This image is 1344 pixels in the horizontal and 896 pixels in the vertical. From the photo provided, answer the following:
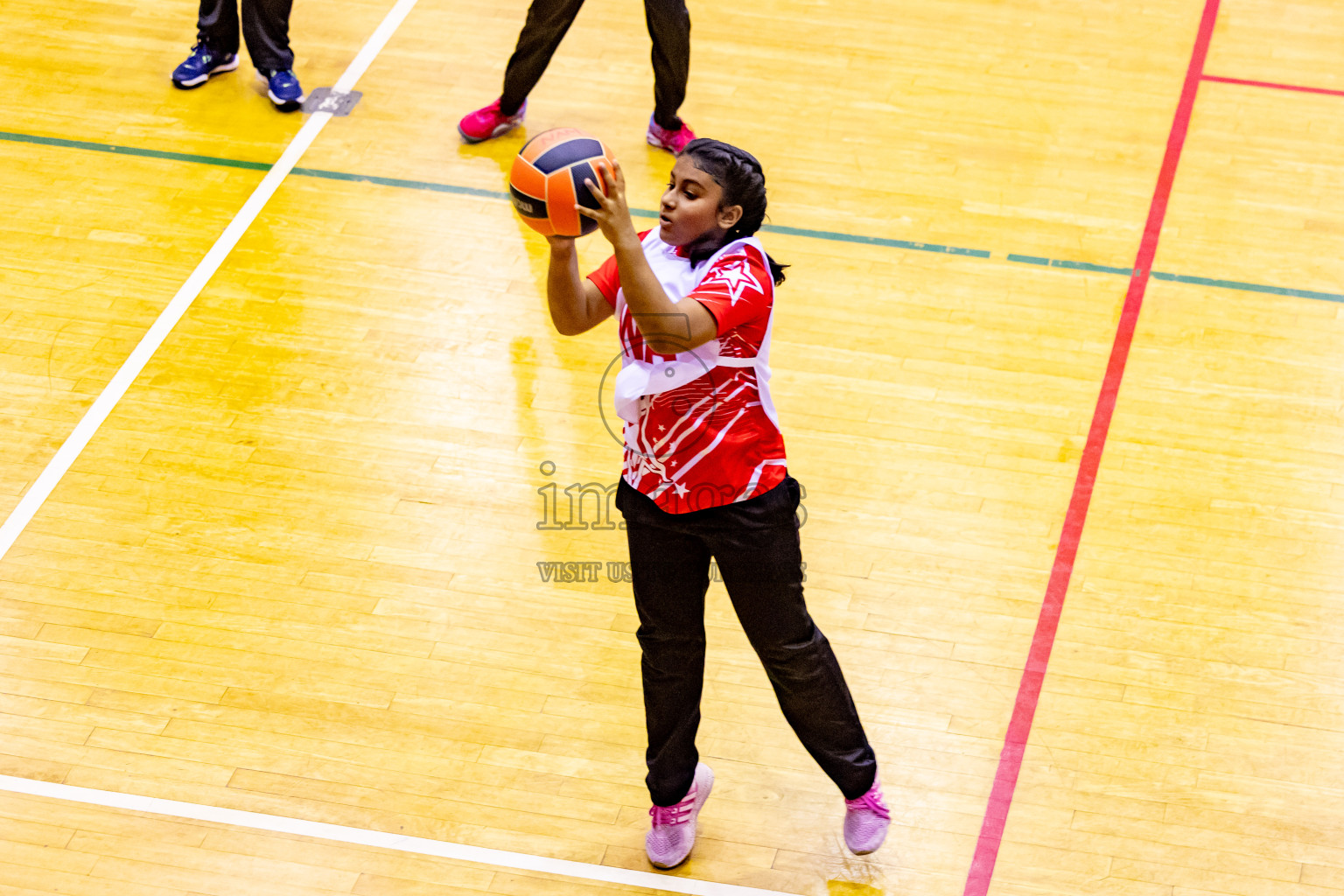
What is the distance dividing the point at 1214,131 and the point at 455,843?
478 centimetres

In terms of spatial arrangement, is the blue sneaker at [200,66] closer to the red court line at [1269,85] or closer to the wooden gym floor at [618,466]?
the wooden gym floor at [618,466]

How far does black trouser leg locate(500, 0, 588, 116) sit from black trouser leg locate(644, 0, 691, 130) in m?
0.38

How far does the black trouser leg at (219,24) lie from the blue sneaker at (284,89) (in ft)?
0.94

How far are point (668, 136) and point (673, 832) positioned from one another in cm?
362

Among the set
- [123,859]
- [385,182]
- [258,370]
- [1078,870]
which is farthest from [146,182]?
[1078,870]

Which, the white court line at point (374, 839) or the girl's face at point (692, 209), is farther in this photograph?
the white court line at point (374, 839)

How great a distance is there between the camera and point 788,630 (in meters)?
A: 3.28

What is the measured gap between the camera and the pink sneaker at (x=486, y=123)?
6.42m

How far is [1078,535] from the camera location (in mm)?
4598

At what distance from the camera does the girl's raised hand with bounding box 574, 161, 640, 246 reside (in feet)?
8.75

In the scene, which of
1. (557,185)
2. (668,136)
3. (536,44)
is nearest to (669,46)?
(668,136)

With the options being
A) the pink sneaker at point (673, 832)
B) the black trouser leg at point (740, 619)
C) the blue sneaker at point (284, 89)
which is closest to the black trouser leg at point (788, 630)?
the black trouser leg at point (740, 619)

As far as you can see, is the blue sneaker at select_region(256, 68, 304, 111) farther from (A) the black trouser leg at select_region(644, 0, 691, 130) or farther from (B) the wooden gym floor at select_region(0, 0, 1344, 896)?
(A) the black trouser leg at select_region(644, 0, 691, 130)

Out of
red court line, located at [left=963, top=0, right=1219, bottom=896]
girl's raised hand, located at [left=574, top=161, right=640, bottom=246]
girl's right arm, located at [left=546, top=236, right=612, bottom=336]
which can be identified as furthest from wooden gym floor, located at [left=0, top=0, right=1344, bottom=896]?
girl's raised hand, located at [left=574, top=161, right=640, bottom=246]
